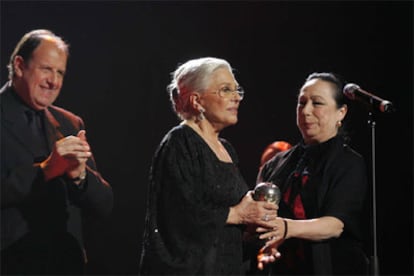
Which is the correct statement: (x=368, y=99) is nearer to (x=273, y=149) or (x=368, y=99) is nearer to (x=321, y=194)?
(x=321, y=194)

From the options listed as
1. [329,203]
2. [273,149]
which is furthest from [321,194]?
[273,149]

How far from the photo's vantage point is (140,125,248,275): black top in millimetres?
2764

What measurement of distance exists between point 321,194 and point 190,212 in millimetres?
787

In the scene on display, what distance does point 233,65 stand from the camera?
3.88 metres

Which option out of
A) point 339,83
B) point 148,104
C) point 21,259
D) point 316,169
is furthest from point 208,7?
point 21,259

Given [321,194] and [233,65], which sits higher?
[233,65]

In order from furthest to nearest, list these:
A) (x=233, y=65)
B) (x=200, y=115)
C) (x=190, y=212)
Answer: (x=233, y=65) < (x=200, y=115) < (x=190, y=212)

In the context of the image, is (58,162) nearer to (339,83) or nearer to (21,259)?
(21,259)


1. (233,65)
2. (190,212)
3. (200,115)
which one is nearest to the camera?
(190,212)

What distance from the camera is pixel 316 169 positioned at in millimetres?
3295

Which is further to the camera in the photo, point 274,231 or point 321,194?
point 321,194

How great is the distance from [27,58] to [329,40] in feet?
6.04

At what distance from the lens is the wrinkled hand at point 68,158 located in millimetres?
3209

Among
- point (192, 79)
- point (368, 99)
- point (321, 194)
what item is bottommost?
point (321, 194)
